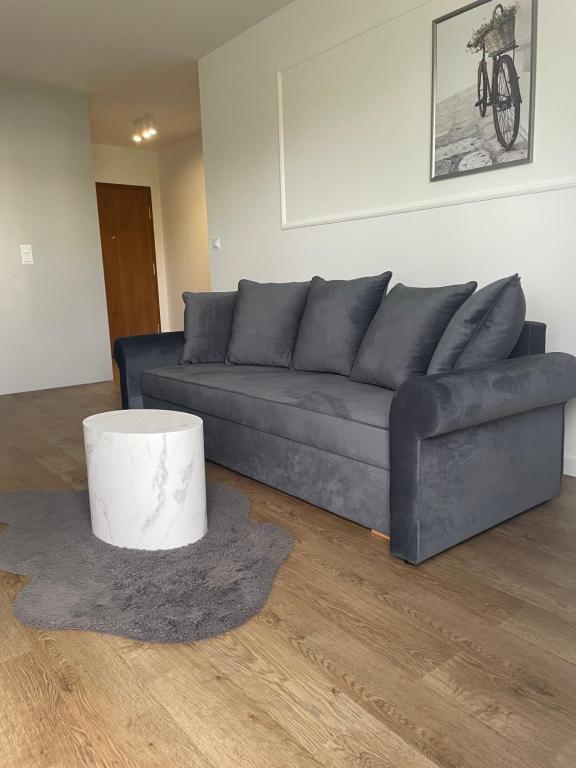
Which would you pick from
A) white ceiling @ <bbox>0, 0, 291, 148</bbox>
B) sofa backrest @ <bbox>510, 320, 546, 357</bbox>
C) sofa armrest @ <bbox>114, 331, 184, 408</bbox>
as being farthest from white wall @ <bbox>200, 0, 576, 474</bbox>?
sofa armrest @ <bbox>114, 331, 184, 408</bbox>

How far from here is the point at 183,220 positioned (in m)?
7.15

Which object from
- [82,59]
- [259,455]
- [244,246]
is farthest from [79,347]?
[259,455]

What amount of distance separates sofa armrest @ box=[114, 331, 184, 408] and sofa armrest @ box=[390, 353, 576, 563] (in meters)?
2.04

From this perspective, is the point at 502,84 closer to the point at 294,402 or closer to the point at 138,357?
the point at 294,402

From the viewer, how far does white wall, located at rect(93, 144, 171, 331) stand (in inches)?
276

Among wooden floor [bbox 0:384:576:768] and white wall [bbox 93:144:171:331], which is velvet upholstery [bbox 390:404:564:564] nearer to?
wooden floor [bbox 0:384:576:768]

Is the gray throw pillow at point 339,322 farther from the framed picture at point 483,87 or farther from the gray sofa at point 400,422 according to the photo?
the framed picture at point 483,87

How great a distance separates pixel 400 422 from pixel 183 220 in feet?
19.8

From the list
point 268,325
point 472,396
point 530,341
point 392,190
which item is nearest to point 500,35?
point 392,190

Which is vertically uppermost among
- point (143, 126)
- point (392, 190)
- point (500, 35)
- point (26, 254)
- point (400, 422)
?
point (143, 126)

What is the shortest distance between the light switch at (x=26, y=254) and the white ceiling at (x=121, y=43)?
1.38 meters

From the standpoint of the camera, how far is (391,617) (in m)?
1.55

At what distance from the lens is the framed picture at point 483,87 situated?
2525 millimetres

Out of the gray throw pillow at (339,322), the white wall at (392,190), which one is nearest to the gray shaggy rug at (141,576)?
the gray throw pillow at (339,322)
